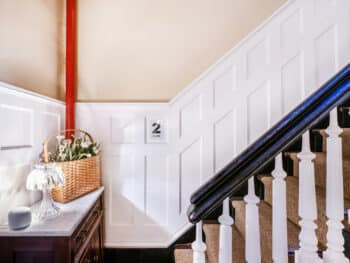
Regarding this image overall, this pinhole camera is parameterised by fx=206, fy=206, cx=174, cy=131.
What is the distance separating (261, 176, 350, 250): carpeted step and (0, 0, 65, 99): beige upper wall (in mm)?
1989

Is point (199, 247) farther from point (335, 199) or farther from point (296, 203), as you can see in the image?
point (296, 203)

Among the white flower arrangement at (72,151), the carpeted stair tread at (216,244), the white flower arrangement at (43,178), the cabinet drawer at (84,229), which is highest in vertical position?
the white flower arrangement at (72,151)

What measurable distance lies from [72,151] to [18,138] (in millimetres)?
360

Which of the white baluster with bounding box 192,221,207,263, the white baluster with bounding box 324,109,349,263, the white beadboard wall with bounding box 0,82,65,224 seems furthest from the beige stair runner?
the white beadboard wall with bounding box 0,82,65,224

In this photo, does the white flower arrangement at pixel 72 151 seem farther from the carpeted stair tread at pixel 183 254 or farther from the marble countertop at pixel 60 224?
the carpeted stair tread at pixel 183 254

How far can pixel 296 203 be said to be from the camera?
1317 mm

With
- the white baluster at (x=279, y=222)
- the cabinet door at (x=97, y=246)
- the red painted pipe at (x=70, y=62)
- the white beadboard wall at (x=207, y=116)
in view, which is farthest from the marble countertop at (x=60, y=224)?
the white baluster at (x=279, y=222)

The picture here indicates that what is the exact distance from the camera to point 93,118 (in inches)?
A: 77.3

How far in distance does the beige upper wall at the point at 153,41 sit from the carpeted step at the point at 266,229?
1213mm

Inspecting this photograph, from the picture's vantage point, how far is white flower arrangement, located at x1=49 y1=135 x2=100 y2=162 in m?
1.54

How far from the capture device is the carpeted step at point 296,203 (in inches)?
40.6

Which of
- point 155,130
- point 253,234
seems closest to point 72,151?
point 155,130

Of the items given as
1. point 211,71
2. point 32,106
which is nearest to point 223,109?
point 211,71

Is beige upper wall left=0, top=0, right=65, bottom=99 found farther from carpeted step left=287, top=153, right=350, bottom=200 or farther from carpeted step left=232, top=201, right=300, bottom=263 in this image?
carpeted step left=287, top=153, right=350, bottom=200
